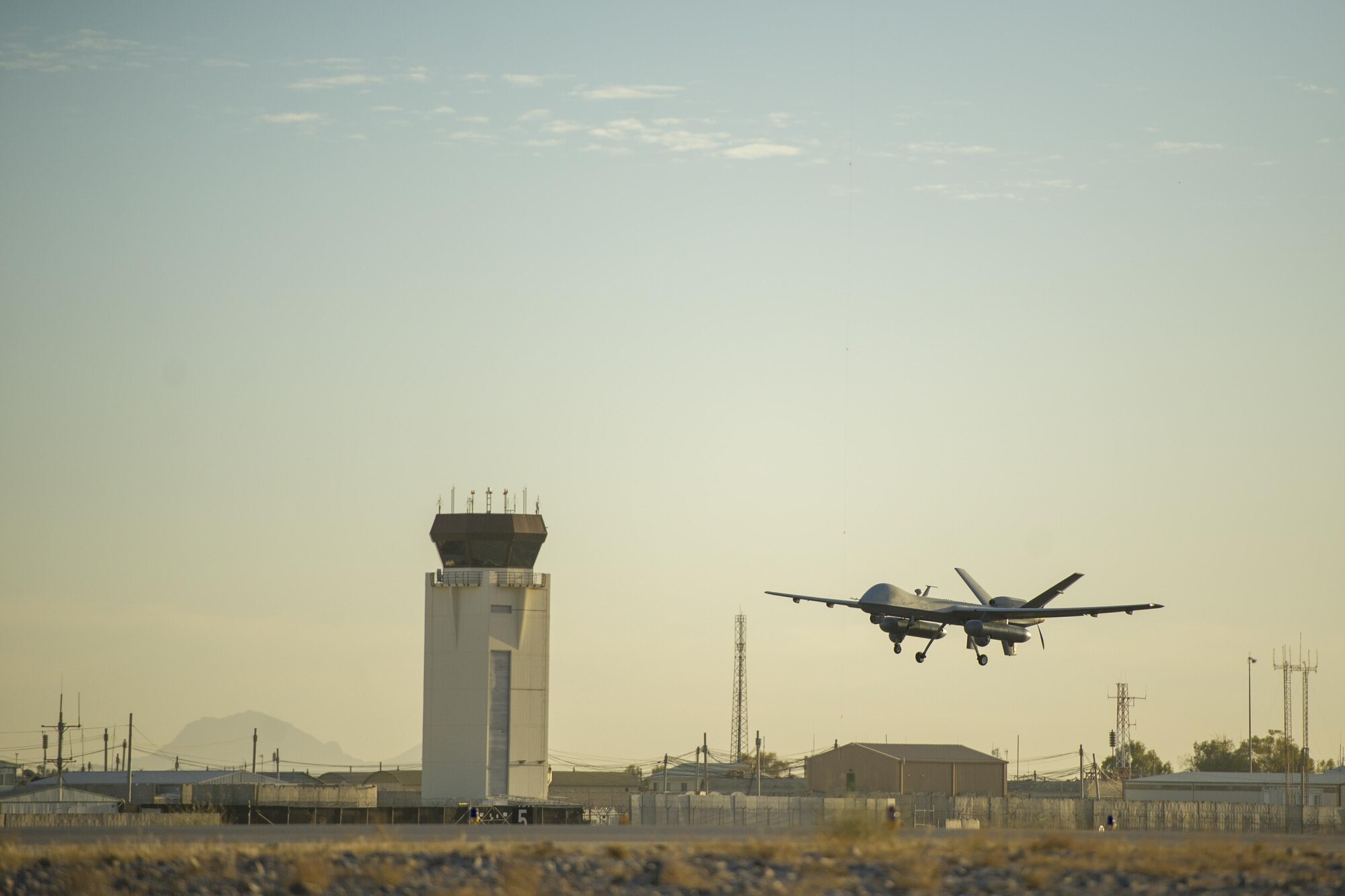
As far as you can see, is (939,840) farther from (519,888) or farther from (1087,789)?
(1087,789)

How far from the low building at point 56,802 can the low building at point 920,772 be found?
165ft

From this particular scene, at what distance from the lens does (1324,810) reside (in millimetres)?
90875

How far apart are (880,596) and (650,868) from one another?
2514cm

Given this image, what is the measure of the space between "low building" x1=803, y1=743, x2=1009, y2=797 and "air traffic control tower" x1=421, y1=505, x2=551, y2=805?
2479 cm

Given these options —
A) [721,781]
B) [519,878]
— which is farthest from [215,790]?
[519,878]

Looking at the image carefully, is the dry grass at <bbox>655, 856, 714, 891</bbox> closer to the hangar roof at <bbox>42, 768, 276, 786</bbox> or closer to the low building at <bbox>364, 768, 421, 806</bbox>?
the low building at <bbox>364, 768, 421, 806</bbox>

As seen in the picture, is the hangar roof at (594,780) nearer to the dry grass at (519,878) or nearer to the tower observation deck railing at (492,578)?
the tower observation deck railing at (492,578)

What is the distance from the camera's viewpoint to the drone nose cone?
64062mm

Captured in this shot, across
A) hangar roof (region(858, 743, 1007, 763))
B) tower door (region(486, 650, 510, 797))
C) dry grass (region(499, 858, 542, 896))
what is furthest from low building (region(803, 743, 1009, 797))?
dry grass (region(499, 858, 542, 896))

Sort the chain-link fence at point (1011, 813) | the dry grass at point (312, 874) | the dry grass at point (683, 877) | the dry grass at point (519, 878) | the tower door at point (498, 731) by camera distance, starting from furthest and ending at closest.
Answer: the tower door at point (498, 731) → the chain-link fence at point (1011, 813) → the dry grass at point (683, 877) → the dry grass at point (312, 874) → the dry grass at point (519, 878)

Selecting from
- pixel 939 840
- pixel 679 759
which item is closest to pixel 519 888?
pixel 939 840

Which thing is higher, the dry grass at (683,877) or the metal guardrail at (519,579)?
the metal guardrail at (519,579)

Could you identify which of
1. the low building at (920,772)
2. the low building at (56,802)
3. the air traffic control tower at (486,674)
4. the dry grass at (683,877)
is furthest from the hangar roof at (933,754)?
the dry grass at (683,877)

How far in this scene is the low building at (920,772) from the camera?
124 meters
